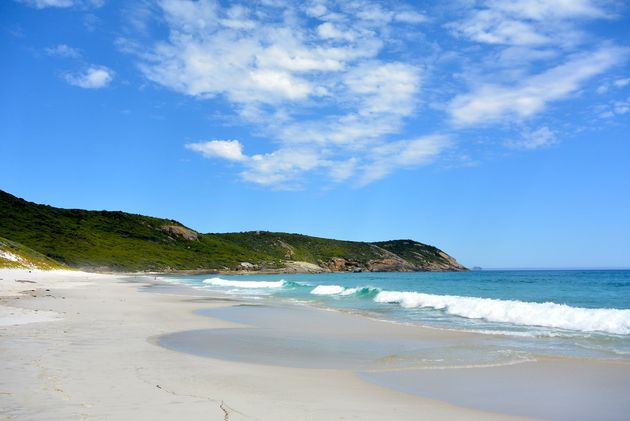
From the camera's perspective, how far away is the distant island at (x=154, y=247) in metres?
107

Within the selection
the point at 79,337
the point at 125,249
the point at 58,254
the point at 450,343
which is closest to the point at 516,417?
the point at 450,343

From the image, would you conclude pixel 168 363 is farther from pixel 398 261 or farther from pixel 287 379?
pixel 398 261

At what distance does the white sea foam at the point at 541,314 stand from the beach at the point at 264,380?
6.93 m

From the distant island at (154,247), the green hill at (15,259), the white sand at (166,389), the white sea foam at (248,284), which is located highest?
the distant island at (154,247)

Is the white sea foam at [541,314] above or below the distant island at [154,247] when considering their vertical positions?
below

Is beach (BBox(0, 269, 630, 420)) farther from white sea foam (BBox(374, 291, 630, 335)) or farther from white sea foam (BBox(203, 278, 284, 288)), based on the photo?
white sea foam (BBox(203, 278, 284, 288))

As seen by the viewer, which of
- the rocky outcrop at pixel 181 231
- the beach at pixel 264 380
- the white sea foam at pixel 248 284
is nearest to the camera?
the beach at pixel 264 380

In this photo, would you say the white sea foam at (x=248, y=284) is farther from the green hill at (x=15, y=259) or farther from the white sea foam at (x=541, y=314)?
the white sea foam at (x=541, y=314)

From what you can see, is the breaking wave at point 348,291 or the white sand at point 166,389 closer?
the white sand at point 166,389

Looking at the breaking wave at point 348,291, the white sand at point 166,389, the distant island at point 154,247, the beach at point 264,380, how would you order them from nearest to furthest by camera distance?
the white sand at point 166,389 < the beach at point 264,380 < the breaking wave at point 348,291 < the distant island at point 154,247

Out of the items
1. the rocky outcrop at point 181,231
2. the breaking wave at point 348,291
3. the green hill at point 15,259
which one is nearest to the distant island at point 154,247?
the rocky outcrop at point 181,231

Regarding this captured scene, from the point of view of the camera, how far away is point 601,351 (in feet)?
44.2

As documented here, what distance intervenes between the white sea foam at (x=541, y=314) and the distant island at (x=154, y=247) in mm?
53289

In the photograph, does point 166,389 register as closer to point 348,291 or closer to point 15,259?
point 348,291
